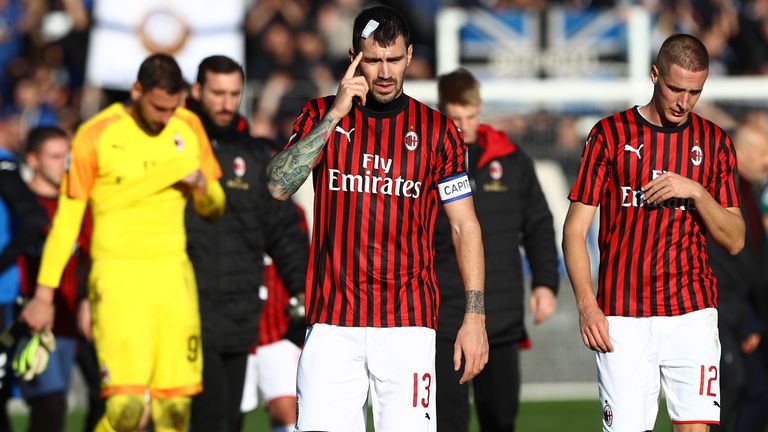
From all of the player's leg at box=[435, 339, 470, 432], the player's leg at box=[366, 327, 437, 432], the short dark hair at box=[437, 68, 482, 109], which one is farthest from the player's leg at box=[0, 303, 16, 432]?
the player's leg at box=[366, 327, 437, 432]

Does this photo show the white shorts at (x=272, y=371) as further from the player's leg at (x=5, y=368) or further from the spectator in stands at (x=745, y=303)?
the spectator in stands at (x=745, y=303)

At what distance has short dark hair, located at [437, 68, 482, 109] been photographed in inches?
330

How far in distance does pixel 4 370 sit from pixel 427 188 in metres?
3.89

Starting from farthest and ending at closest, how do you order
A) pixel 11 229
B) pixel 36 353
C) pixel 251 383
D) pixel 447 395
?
pixel 251 383
pixel 11 229
pixel 447 395
pixel 36 353

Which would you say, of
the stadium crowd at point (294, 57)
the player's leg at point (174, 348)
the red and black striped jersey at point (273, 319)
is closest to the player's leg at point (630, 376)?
the player's leg at point (174, 348)

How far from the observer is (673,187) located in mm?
6492

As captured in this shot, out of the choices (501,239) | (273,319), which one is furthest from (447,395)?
(273,319)

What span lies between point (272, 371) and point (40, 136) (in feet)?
8.21

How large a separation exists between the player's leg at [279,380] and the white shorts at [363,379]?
2.78m

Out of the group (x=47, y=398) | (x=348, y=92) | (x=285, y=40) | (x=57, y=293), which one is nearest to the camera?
(x=348, y=92)

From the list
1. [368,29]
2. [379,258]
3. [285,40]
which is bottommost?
[379,258]

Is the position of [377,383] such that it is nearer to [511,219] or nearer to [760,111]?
[511,219]

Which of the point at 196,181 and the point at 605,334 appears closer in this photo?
the point at 605,334

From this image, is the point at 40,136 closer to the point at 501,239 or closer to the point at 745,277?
the point at 501,239
